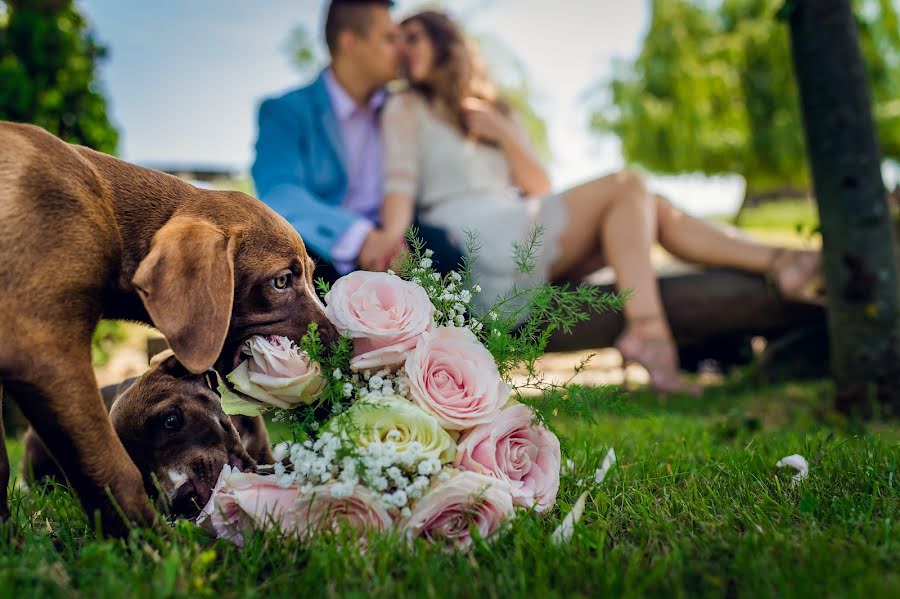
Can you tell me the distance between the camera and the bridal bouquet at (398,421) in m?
1.73

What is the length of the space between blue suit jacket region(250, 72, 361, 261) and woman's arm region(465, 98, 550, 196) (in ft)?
3.38

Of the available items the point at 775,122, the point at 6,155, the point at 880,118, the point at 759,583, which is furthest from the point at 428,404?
the point at 880,118

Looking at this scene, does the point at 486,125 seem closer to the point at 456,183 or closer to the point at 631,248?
the point at 456,183

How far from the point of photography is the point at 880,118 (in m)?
24.1

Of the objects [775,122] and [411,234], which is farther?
[775,122]

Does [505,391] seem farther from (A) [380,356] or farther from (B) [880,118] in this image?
(B) [880,118]

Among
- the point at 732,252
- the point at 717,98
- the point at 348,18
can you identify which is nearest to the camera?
the point at 348,18

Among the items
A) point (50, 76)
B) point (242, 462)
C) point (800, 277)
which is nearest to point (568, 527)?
point (242, 462)

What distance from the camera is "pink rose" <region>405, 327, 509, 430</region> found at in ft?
6.04

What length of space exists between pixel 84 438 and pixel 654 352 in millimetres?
3783

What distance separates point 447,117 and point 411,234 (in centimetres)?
350

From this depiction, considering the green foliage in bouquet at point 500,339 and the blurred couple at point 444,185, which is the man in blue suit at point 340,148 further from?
the green foliage in bouquet at point 500,339

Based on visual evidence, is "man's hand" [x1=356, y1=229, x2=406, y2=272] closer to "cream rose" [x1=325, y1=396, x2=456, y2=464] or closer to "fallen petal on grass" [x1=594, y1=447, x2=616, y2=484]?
"fallen petal on grass" [x1=594, y1=447, x2=616, y2=484]

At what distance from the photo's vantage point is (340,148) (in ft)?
→ 16.4
